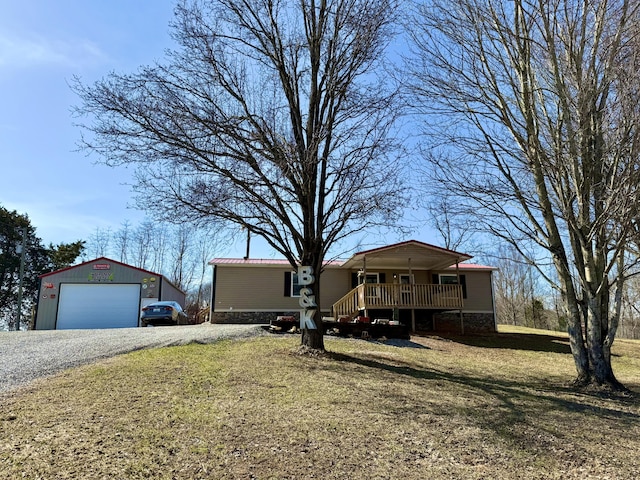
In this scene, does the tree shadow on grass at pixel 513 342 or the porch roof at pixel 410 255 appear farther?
the porch roof at pixel 410 255

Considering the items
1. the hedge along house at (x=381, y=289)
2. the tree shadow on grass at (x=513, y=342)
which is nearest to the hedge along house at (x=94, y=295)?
the hedge along house at (x=381, y=289)

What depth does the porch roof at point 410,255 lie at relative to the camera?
50.3 ft

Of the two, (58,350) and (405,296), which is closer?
(58,350)

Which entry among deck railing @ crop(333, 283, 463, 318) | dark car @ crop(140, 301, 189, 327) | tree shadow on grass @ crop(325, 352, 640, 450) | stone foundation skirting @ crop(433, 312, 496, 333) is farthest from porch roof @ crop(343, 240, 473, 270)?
tree shadow on grass @ crop(325, 352, 640, 450)

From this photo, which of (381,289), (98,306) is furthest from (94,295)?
(381,289)

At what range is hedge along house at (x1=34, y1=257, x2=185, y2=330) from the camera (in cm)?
1953

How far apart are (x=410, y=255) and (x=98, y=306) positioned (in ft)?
47.7

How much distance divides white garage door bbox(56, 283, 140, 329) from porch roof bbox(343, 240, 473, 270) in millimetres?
10708

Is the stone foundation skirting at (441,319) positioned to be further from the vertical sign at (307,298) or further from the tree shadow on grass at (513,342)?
the vertical sign at (307,298)

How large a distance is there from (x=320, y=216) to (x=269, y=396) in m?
4.18

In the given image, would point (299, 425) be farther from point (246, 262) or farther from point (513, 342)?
point (246, 262)

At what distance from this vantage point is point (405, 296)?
15.5 m

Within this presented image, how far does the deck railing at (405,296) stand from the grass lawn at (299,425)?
7.42m

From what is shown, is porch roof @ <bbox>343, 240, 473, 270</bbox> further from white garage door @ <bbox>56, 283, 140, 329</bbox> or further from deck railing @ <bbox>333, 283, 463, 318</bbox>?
white garage door @ <bbox>56, 283, 140, 329</bbox>
